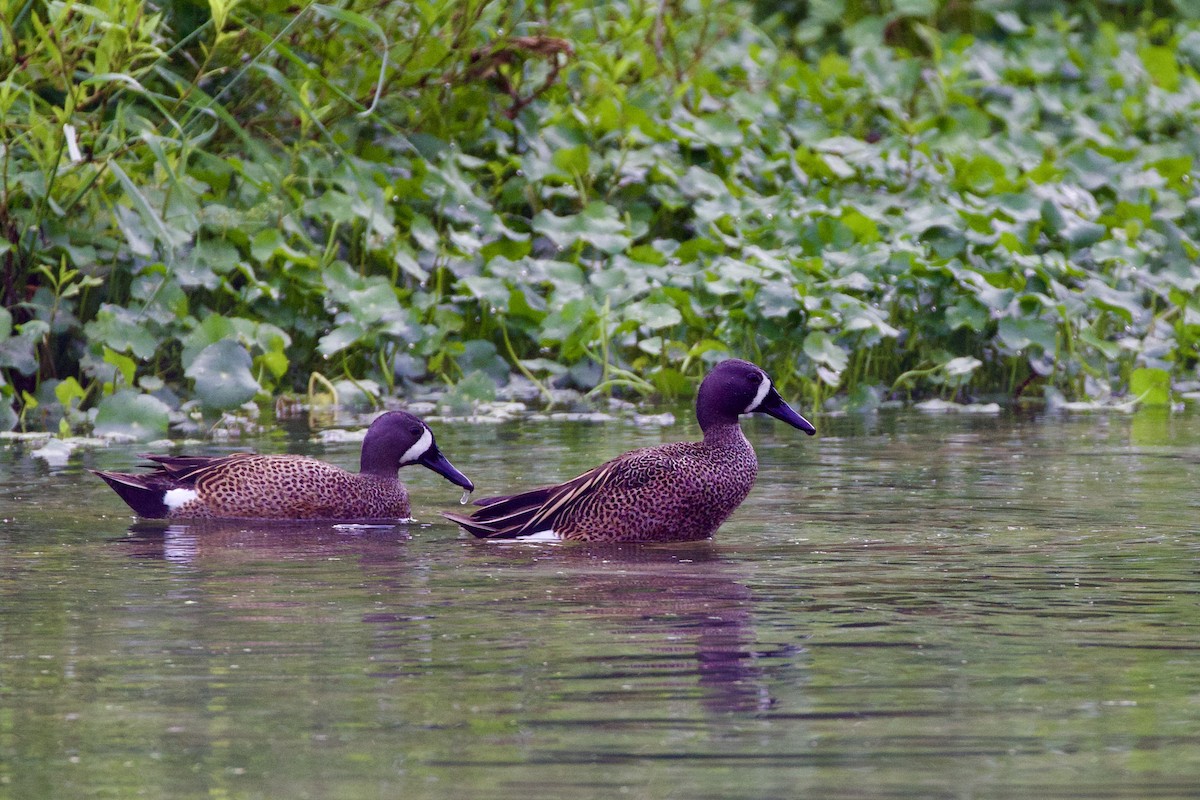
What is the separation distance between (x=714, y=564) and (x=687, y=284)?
196 inches

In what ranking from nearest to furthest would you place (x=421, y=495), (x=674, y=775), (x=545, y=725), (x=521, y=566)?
(x=674, y=775) → (x=545, y=725) → (x=521, y=566) → (x=421, y=495)

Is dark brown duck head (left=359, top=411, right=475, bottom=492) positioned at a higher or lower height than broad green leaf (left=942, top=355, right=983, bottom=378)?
lower

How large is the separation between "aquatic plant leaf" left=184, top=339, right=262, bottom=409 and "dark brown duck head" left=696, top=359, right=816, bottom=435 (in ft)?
9.16

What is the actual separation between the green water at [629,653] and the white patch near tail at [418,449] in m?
0.20

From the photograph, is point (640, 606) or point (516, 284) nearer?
point (640, 606)

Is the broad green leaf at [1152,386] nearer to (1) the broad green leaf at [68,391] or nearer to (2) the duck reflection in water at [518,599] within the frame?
(2) the duck reflection in water at [518,599]

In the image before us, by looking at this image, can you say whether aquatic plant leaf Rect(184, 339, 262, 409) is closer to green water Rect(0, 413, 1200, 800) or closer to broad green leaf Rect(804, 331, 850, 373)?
green water Rect(0, 413, 1200, 800)

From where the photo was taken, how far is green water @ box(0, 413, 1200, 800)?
12.9ft

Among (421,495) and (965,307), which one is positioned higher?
(965,307)

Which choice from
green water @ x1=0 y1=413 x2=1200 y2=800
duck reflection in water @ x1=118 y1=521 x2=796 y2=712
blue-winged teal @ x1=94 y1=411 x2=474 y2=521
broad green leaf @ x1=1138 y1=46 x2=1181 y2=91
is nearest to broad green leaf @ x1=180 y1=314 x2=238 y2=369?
green water @ x1=0 y1=413 x2=1200 y2=800

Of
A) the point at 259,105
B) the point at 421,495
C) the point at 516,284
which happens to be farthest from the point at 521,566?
the point at 259,105

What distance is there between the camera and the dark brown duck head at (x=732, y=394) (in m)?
7.45

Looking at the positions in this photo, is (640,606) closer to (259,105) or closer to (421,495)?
(421,495)

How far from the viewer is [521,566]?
21.0 feet
